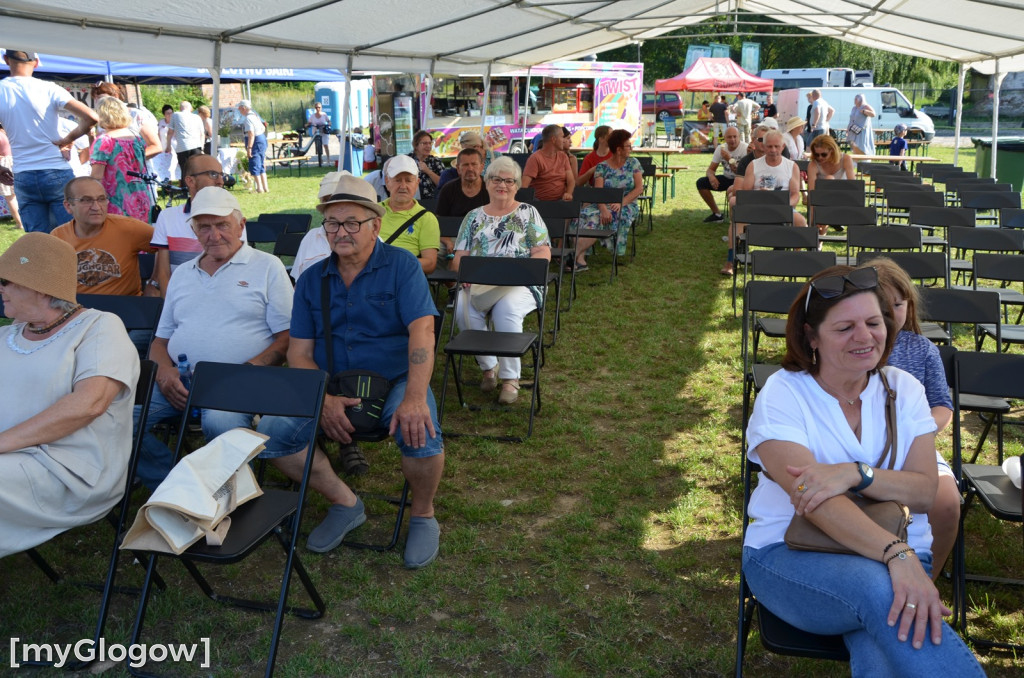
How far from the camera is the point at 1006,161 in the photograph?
45.6 feet

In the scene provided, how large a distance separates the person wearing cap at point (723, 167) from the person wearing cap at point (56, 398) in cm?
957

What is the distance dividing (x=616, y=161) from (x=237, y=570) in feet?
23.5

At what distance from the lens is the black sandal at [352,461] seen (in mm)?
4223

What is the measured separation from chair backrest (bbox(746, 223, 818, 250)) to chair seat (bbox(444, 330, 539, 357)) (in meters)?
2.54

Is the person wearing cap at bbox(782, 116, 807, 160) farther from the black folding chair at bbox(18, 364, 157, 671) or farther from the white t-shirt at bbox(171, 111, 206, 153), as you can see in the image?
the black folding chair at bbox(18, 364, 157, 671)

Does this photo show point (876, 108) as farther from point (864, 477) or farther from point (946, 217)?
point (864, 477)

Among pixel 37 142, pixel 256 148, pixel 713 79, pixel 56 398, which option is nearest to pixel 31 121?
pixel 37 142

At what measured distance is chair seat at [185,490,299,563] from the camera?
101 inches

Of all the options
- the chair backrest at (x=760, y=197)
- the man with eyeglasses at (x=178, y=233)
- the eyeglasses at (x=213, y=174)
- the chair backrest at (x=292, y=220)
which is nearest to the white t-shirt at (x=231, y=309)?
the man with eyeglasses at (x=178, y=233)

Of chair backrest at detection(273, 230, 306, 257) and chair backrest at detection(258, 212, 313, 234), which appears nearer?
chair backrest at detection(273, 230, 306, 257)

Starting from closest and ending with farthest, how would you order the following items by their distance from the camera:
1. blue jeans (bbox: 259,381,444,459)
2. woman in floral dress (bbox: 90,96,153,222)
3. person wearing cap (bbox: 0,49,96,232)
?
1. blue jeans (bbox: 259,381,444,459)
2. woman in floral dress (bbox: 90,96,153,222)
3. person wearing cap (bbox: 0,49,96,232)

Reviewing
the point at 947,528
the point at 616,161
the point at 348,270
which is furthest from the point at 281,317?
the point at 616,161

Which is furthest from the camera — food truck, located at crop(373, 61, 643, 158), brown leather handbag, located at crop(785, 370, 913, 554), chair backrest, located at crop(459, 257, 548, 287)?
food truck, located at crop(373, 61, 643, 158)

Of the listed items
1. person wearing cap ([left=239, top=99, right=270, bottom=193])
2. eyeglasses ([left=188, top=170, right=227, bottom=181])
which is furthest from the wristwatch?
person wearing cap ([left=239, top=99, right=270, bottom=193])
